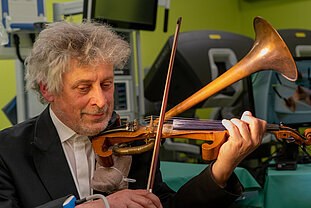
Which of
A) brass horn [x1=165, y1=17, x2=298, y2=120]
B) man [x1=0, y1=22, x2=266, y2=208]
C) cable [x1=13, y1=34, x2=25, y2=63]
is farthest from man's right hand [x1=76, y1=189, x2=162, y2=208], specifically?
cable [x1=13, y1=34, x2=25, y2=63]

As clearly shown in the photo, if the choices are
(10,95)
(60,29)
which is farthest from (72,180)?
(10,95)

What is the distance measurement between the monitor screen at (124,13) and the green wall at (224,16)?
159 cm

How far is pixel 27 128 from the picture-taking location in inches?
52.4

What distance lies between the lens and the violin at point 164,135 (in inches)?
48.1

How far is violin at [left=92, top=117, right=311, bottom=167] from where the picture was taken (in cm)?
122

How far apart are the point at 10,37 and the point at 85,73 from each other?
3.47ft

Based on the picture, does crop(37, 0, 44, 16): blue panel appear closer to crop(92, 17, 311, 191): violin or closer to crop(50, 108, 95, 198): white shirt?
crop(50, 108, 95, 198): white shirt

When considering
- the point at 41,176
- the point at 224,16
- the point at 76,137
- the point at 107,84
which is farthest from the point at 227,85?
the point at 224,16

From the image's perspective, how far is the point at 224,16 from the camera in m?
4.74

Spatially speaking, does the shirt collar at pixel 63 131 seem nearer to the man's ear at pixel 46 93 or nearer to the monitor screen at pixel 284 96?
the man's ear at pixel 46 93

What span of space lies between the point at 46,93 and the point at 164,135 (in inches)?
13.0

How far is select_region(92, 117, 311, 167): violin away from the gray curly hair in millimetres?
177

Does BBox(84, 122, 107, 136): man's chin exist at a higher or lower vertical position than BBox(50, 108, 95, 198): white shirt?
higher

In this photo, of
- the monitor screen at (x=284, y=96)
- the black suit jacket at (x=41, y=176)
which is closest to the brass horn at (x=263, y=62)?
the black suit jacket at (x=41, y=176)
